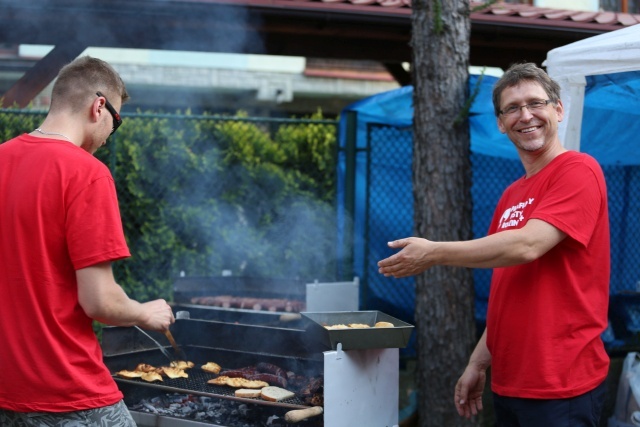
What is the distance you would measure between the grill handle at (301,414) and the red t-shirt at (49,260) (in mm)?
1242

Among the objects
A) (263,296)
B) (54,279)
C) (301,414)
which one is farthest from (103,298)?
(263,296)

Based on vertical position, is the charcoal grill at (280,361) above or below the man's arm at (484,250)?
below

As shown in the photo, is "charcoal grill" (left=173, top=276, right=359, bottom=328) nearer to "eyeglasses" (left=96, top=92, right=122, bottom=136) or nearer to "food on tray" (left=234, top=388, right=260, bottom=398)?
"food on tray" (left=234, top=388, right=260, bottom=398)

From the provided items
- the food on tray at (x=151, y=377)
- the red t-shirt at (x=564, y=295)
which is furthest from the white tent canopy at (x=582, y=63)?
the food on tray at (x=151, y=377)

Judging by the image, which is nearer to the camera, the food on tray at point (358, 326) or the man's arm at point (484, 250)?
the man's arm at point (484, 250)

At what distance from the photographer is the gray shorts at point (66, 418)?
2.60 m

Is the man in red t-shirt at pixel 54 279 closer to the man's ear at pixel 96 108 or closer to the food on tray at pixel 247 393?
the man's ear at pixel 96 108

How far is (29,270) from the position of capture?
2.58 meters

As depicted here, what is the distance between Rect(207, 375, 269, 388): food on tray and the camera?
13.9 feet

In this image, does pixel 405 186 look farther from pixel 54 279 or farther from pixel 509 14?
pixel 54 279

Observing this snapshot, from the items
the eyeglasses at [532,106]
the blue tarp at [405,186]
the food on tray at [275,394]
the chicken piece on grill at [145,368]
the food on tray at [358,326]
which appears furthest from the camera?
the blue tarp at [405,186]

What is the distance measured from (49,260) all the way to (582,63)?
10.1 feet

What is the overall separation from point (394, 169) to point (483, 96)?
141 centimetres

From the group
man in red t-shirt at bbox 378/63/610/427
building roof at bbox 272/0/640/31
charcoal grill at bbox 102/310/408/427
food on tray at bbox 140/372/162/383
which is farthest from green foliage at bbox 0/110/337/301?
man in red t-shirt at bbox 378/63/610/427
